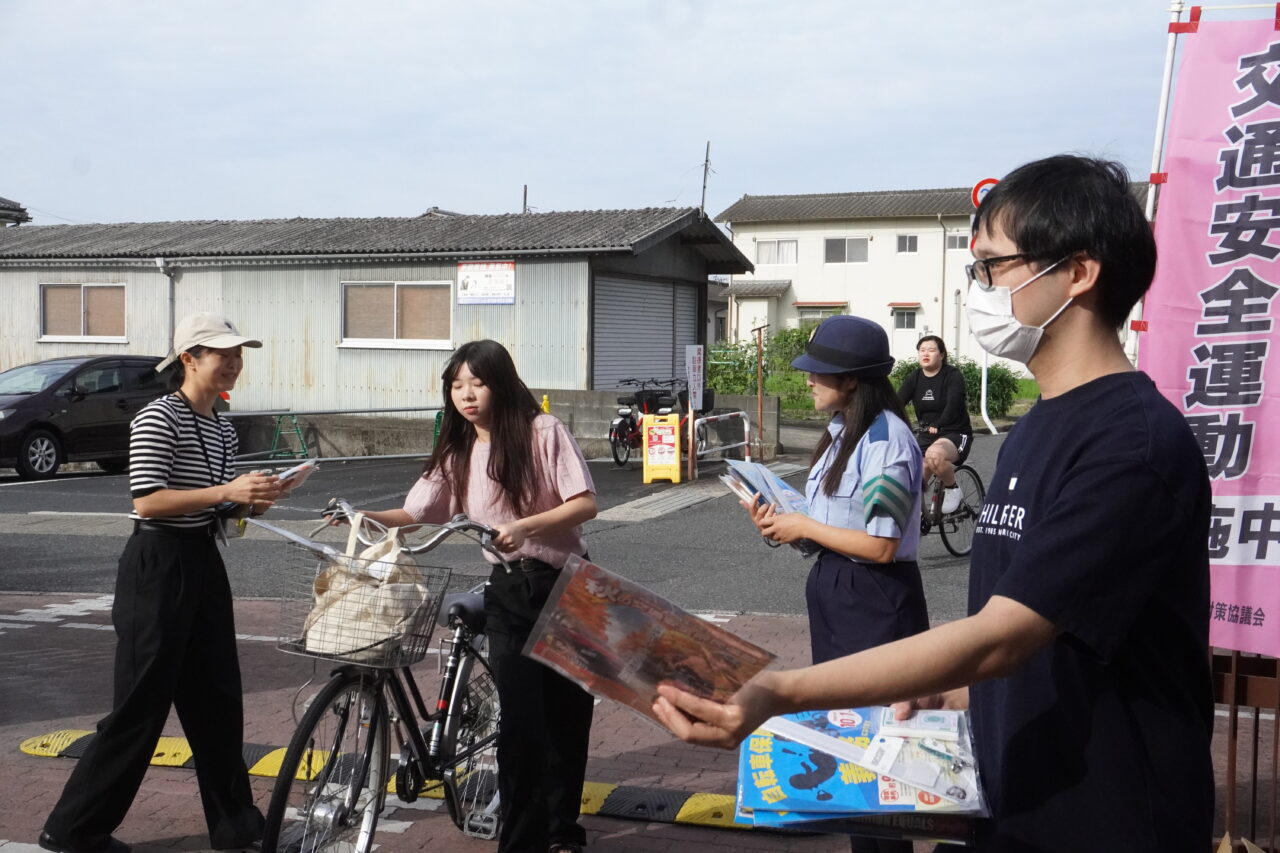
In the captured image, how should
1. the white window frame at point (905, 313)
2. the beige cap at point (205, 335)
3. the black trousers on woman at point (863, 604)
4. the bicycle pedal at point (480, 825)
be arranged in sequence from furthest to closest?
1. the white window frame at point (905, 313)
2. the bicycle pedal at point (480, 825)
3. the beige cap at point (205, 335)
4. the black trousers on woman at point (863, 604)

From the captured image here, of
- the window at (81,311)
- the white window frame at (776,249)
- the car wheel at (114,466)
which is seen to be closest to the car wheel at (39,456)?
the car wheel at (114,466)

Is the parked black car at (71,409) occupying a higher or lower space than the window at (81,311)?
lower

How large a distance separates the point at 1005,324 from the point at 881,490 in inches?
67.0

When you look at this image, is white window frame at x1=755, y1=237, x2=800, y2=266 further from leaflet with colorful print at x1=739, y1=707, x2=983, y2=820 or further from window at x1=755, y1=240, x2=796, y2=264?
leaflet with colorful print at x1=739, y1=707, x2=983, y2=820

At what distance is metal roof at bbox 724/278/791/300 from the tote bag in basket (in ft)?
138

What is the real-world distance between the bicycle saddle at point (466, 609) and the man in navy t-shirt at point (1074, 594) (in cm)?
272

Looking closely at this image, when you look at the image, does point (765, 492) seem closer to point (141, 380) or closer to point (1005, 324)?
point (1005, 324)

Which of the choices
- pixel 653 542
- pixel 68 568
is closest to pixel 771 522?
pixel 653 542

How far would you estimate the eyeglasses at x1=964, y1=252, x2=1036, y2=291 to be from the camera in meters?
1.90

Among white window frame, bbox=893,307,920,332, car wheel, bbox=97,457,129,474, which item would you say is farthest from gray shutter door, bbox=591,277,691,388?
white window frame, bbox=893,307,920,332

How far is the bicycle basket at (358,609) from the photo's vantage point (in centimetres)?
351

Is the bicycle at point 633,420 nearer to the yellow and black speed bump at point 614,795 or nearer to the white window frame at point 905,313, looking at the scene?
the yellow and black speed bump at point 614,795

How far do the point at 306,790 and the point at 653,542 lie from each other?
794 cm

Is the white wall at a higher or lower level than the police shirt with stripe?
higher
